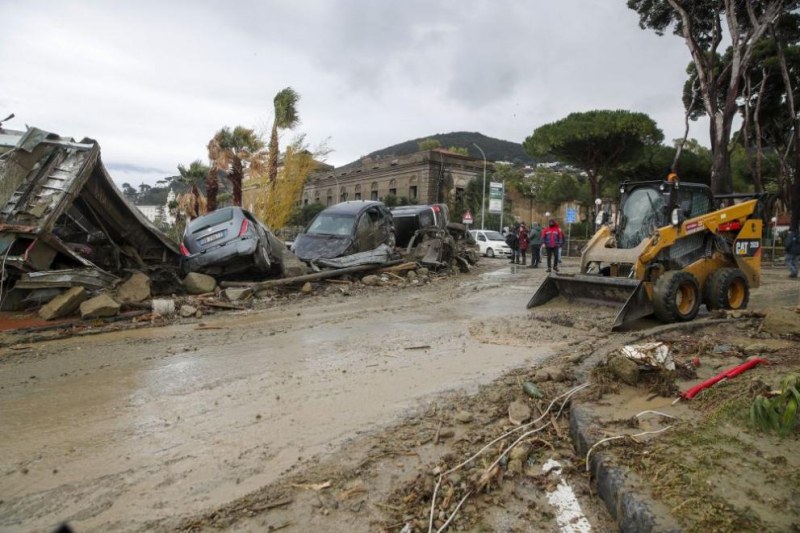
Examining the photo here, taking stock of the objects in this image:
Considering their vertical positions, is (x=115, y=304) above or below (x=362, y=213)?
below

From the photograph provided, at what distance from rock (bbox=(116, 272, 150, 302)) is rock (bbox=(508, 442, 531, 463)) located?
297 inches

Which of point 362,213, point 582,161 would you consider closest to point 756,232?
point 362,213

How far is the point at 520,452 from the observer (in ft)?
11.1

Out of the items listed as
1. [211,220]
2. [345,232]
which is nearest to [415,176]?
[345,232]

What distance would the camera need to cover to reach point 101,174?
9305 mm

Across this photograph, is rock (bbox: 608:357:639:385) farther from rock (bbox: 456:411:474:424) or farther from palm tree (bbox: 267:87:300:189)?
palm tree (bbox: 267:87:300:189)

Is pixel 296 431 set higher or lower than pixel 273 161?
lower

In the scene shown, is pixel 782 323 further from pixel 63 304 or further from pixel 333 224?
pixel 333 224

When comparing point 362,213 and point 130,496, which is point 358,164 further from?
point 130,496

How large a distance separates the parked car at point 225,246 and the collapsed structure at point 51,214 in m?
1.36

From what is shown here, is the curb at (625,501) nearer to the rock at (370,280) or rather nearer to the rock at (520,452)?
the rock at (520,452)

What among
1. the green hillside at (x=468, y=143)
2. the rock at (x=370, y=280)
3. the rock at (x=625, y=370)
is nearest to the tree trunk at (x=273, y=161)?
Answer: the rock at (x=370, y=280)

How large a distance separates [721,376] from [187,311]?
7.69 metres

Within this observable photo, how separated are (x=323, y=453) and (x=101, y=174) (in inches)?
318
